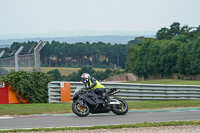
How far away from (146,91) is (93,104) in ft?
26.0

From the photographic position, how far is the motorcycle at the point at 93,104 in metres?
15.6

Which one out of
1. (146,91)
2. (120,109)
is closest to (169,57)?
(146,91)

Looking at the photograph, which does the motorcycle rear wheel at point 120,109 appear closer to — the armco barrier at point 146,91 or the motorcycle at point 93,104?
the motorcycle at point 93,104

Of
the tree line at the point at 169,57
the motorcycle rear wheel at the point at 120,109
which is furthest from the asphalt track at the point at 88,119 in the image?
the tree line at the point at 169,57

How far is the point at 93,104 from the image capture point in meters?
15.7

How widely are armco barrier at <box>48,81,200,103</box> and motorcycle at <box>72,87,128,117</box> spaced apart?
19.8 ft

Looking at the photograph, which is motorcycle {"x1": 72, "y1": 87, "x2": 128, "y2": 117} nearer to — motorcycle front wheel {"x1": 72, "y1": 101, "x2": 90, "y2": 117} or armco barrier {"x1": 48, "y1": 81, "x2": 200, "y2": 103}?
motorcycle front wheel {"x1": 72, "y1": 101, "x2": 90, "y2": 117}

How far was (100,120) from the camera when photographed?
1440cm

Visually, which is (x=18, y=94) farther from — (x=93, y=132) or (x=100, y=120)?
(x=93, y=132)

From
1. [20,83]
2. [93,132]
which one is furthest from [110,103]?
[20,83]

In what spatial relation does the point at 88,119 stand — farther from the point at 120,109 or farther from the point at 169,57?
the point at 169,57

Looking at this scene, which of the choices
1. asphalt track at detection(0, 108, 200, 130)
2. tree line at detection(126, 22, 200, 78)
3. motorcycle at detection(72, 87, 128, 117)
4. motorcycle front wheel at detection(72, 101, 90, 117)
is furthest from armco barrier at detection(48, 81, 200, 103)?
tree line at detection(126, 22, 200, 78)

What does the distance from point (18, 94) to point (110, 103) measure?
23.6ft

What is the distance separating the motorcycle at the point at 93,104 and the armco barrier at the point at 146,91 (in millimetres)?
6037
